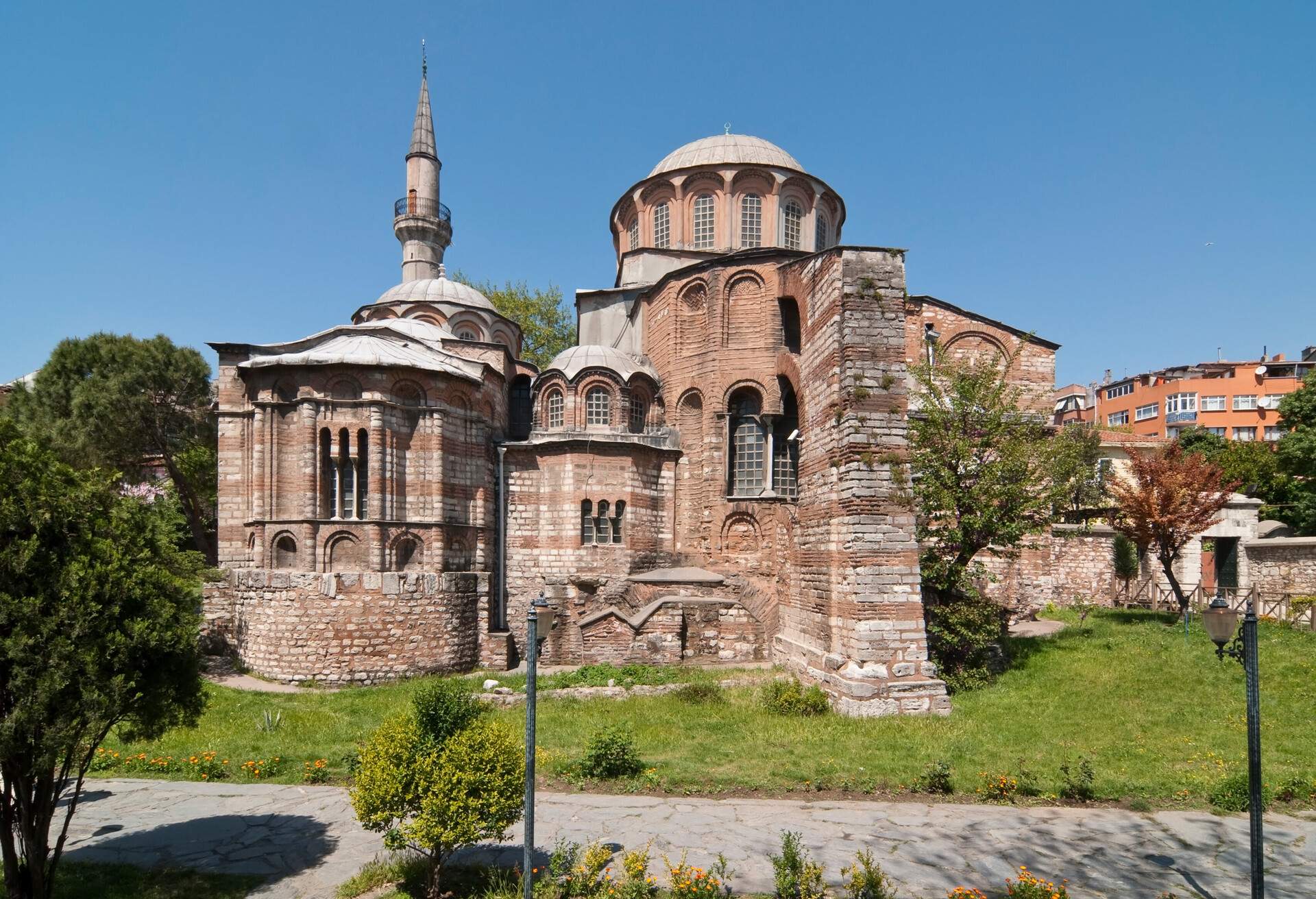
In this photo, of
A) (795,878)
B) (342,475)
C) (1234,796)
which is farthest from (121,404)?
(1234,796)

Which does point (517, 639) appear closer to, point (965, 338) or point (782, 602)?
point (782, 602)

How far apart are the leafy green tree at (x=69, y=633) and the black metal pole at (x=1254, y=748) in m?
8.19

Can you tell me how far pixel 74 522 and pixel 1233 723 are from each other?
13045 millimetres

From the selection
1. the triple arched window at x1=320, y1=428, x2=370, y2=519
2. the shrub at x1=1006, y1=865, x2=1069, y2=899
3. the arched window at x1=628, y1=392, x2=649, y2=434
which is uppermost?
the arched window at x1=628, y1=392, x2=649, y2=434

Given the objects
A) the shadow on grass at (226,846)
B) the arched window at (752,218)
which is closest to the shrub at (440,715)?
the shadow on grass at (226,846)

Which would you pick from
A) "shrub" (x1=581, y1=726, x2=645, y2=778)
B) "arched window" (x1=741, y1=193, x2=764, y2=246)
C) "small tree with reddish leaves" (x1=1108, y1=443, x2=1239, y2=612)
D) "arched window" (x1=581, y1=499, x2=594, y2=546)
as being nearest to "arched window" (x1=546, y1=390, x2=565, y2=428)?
"arched window" (x1=581, y1=499, x2=594, y2=546)

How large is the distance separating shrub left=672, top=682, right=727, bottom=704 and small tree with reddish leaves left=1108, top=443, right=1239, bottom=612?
10.4 meters

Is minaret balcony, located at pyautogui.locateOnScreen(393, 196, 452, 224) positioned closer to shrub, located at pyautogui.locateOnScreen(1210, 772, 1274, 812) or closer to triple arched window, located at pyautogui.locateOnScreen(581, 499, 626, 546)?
triple arched window, located at pyautogui.locateOnScreen(581, 499, 626, 546)

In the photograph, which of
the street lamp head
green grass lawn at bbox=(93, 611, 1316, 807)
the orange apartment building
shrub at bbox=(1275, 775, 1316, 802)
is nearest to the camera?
the street lamp head

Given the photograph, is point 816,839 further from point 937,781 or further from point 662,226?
point 662,226

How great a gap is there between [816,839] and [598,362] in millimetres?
13887

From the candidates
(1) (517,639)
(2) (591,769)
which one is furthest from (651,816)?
(1) (517,639)

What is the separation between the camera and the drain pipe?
1834 centimetres

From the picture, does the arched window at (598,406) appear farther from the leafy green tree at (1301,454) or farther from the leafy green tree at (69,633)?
the leafy green tree at (1301,454)
